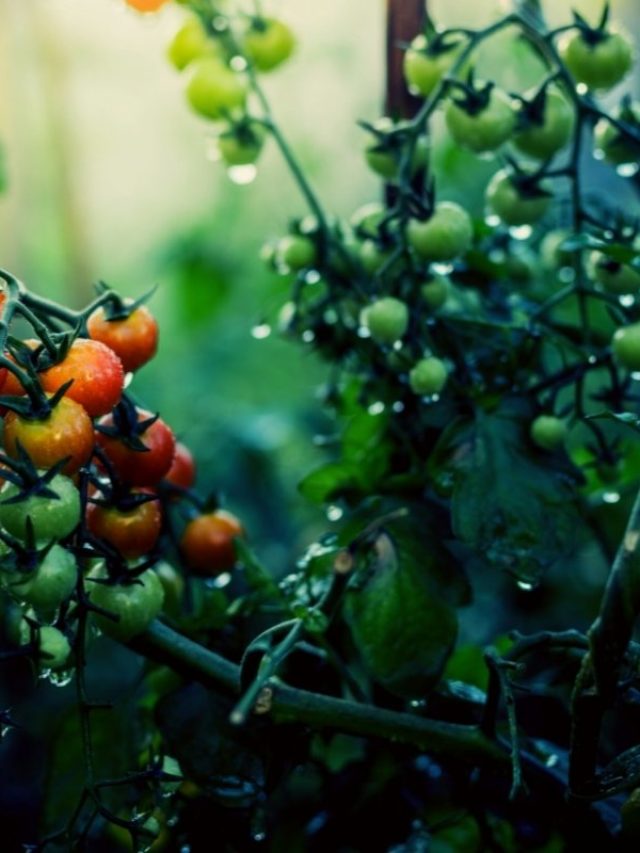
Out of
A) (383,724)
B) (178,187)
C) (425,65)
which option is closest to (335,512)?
(383,724)

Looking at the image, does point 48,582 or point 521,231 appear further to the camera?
point 521,231

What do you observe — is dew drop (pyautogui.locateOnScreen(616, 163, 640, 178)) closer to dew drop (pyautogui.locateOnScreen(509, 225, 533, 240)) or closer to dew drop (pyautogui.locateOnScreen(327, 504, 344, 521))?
dew drop (pyautogui.locateOnScreen(509, 225, 533, 240))

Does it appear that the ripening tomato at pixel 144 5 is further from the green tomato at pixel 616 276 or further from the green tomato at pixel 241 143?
the green tomato at pixel 616 276

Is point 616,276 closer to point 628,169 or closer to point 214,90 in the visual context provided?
point 628,169

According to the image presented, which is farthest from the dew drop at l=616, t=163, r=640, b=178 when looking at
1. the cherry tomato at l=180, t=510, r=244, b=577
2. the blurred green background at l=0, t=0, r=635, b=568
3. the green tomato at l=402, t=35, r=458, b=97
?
the blurred green background at l=0, t=0, r=635, b=568

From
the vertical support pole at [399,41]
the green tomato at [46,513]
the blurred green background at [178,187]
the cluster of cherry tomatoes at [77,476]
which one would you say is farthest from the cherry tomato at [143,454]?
the blurred green background at [178,187]
